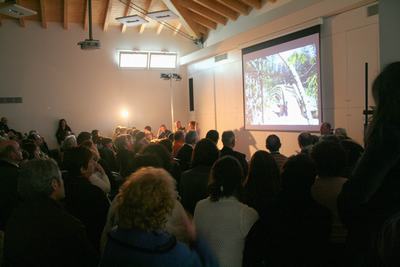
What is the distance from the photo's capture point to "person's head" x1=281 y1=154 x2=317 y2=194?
2205 mm

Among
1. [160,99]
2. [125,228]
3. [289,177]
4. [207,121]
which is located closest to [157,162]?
[289,177]

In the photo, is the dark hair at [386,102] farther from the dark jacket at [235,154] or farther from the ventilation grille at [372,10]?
the ventilation grille at [372,10]

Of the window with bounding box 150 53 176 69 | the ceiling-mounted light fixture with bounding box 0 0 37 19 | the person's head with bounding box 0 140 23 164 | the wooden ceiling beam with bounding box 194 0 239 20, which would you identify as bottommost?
the person's head with bounding box 0 140 23 164

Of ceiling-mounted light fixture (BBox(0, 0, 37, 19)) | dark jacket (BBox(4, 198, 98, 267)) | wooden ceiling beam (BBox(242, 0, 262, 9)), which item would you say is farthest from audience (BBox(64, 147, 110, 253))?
wooden ceiling beam (BBox(242, 0, 262, 9))

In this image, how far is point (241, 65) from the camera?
11227mm

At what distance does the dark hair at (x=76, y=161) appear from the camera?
9.51 ft

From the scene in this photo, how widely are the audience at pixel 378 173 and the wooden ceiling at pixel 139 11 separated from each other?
952cm

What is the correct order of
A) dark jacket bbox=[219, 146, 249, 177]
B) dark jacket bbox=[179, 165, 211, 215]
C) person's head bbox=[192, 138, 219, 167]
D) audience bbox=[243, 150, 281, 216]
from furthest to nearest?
dark jacket bbox=[219, 146, 249, 177]
person's head bbox=[192, 138, 219, 167]
dark jacket bbox=[179, 165, 211, 215]
audience bbox=[243, 150, 281, 216]

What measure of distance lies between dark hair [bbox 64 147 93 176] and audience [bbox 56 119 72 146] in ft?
34.8

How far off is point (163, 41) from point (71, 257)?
44.2ft

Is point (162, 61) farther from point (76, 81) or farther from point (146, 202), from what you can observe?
point (146, 202)

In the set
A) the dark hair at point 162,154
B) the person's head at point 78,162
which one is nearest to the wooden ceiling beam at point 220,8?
the dark hair at point 162,154


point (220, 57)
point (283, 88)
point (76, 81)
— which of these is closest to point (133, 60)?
point (76, 81)

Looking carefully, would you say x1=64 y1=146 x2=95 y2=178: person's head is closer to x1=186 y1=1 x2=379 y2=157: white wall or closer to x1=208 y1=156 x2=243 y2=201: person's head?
x1=208 y1=156 x2=243 y2=201: person's head
